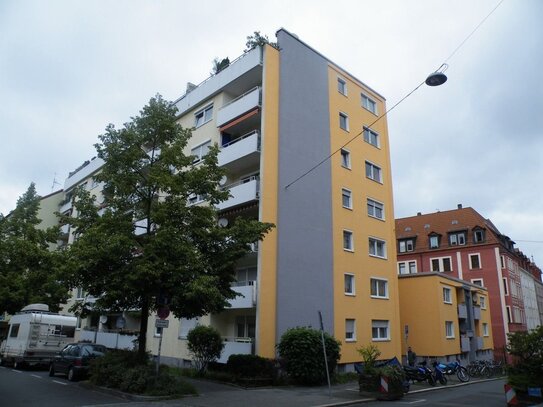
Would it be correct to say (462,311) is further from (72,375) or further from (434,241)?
(72,375)

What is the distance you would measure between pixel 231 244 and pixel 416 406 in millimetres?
7917

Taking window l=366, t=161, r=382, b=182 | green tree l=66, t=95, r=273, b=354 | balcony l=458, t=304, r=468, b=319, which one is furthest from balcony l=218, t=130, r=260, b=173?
balcony l=458, t=304, r=468, b=319

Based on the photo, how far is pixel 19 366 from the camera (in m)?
25.6

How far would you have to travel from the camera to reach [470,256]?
52844 millimetres

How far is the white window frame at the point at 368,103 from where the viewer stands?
3169 cm

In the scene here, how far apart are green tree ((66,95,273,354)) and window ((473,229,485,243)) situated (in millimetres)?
42201

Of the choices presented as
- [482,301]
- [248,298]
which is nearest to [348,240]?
[248,298]

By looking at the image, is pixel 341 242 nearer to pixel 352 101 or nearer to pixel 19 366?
pixel 352 101

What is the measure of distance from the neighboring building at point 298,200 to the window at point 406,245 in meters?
28.5

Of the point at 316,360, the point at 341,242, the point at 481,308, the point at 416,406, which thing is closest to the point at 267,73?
the point at 341,242

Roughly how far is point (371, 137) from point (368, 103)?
2.58 meters

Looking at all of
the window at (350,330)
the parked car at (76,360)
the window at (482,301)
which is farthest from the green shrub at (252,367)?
the window at (482,301)

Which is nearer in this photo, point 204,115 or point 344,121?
point 204,115

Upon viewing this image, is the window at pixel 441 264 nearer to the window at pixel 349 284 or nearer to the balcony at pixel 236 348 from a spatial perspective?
the window at pixel 349 284
